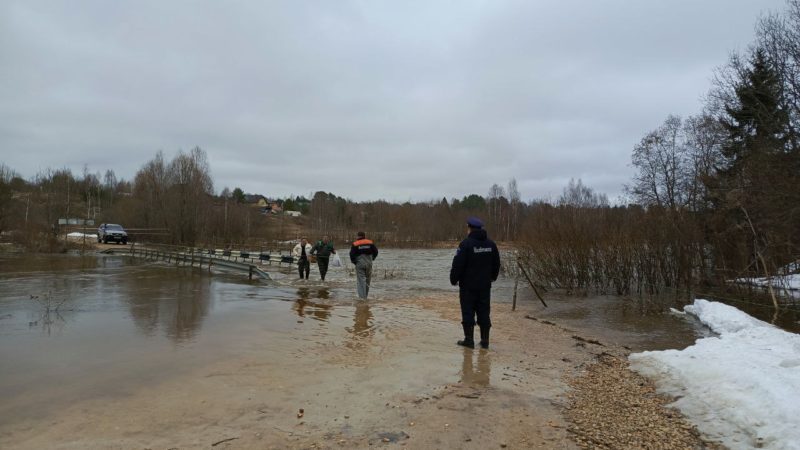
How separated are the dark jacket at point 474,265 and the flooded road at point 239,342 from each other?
3.80 ft

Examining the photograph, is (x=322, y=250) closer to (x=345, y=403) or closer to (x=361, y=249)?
(x=361, y=249)

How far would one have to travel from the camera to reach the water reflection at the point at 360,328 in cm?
825

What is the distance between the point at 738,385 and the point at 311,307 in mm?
9203

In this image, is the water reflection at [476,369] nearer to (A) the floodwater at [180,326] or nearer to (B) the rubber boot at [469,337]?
(A) the floodwater at [180,326]

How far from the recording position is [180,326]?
9531 mm

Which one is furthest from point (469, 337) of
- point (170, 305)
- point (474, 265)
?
point (170, 305)

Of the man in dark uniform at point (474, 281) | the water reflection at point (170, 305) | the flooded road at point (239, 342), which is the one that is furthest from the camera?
the water reflection at point (170, 305)

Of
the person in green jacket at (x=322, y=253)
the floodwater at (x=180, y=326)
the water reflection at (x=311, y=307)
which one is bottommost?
the floodwater at (x=180, y=326)

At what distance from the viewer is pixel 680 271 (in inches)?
727

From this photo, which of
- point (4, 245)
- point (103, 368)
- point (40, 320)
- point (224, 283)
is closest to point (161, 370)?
point (103, 368)

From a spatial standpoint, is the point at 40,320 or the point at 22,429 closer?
the point at 22,429

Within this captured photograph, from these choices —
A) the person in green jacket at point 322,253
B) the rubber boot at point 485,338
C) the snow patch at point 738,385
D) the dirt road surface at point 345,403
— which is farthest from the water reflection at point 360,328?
the person in green jacket at point 322,253

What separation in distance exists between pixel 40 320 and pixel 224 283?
8.22 m

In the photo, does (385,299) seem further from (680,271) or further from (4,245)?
(4,245)
